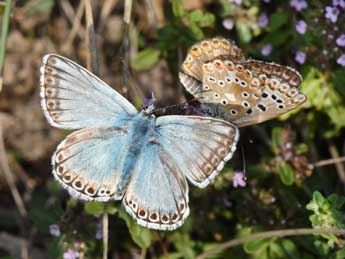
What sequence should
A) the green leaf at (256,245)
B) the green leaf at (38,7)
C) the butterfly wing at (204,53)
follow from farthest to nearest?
the green leaf at (38,7) → the green leaf at (256,245) → the butterfly wing at (204,53)

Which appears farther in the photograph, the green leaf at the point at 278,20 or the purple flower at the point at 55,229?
the green leaf at the point at 278,20

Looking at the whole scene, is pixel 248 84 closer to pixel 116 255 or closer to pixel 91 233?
pixel 91 233

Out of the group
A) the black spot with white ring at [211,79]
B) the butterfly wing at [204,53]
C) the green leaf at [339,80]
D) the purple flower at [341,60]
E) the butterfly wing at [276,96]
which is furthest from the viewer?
the green leaf at [339,80]

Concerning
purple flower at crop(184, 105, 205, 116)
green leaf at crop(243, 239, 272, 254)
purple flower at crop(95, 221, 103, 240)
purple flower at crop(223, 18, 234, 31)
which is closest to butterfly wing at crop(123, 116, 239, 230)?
purple flower at crop(184, 105, 205, 116)

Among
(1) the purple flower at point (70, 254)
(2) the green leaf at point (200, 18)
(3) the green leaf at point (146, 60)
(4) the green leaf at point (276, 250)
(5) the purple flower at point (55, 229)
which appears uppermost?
(2) the green leaf at point (200, 18)

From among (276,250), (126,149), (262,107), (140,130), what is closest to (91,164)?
(126,149)

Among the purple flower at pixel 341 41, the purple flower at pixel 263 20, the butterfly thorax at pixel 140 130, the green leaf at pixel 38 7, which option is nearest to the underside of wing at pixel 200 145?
the butterfly thorax at pixel 140 130

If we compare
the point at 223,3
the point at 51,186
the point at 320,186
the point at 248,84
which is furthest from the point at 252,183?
the point at 51,186

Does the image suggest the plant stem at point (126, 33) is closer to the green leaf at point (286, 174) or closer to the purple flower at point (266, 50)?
the purple flower at point (266, 50)

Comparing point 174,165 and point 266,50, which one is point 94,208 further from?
point 266,50
